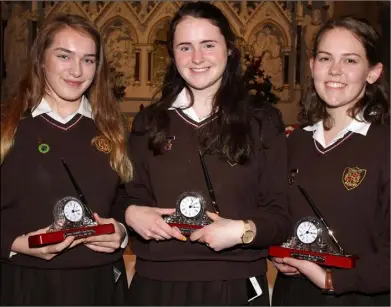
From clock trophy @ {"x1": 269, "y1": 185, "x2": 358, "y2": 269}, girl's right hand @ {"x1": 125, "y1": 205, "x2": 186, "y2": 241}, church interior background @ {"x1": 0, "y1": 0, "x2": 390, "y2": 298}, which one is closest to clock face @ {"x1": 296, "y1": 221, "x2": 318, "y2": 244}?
clock trophy @ {"x1": 269, "y1": 185, "x2": 358, "y2": 269}

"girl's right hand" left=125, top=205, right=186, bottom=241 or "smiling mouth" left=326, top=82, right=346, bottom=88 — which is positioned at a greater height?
"smiling mouth" left=326, top=82, right=346, bottom=88

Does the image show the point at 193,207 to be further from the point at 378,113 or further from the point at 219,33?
the point at 378,113

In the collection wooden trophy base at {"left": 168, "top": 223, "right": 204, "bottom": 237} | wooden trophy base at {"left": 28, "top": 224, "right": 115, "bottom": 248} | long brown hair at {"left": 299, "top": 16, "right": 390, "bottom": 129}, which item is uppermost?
long brown hair at {"left": 299, "top": 16, "right": 390, "bottom": 129}

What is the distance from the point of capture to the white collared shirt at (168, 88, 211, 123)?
2.88 metres

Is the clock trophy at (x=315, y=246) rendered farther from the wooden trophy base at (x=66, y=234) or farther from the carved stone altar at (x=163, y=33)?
the carved stone altar at (x=163, y=33)


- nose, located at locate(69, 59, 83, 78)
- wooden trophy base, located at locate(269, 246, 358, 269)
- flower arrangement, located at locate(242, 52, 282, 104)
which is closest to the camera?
wooden trophy base, located at locate(269, 246, 358, 269)

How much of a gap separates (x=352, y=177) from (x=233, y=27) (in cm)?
648

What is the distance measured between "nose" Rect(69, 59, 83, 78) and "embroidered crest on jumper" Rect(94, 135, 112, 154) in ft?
1.13

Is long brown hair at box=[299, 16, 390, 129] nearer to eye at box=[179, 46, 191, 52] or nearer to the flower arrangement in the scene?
eye at box=[179, 46, 191, 52]

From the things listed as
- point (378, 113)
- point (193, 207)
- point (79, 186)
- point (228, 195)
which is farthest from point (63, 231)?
point (378, 113)

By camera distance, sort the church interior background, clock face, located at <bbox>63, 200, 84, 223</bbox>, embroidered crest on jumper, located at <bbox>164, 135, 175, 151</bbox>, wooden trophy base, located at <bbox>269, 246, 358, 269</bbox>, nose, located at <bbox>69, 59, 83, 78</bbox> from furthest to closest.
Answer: the church interior background < nose, located at <bbox>69, 59, 83, 78</bbox> < embroidered crest on jumper, located at <bbox>164, 135, 175, 151</bbox> < clock face, located at <bbox>63, 200, 84, 223</bbox> < wooden trophy base, located at <bbox>269, 246, 358, 269</bbox>

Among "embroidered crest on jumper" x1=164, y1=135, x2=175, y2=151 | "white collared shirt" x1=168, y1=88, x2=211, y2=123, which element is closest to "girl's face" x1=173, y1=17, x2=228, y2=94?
"white collared shirt" x1=168, y1=88, x2=211, y2=123

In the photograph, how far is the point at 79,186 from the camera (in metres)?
2.88

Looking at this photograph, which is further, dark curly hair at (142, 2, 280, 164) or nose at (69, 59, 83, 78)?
nose at (69, 59, 83, 78)
